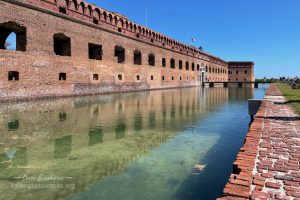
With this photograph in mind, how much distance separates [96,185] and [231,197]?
5.38 feet

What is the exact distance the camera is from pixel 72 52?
59.3 feet

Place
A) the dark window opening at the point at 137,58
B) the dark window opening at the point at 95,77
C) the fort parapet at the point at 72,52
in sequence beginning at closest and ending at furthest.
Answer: the fort parapet at the point at 72,52 → the dark window opening at the point at 95,77 → the dark window opening at the point at 137,58

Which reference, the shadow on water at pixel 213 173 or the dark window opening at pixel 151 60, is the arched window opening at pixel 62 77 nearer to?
the shadow on water at pixel 213 173

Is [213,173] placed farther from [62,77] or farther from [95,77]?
[95,77]

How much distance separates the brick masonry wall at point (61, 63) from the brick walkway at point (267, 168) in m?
11.8

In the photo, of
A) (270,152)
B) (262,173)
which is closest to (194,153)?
(270,152)

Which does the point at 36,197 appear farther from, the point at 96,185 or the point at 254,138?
the point at 254,138

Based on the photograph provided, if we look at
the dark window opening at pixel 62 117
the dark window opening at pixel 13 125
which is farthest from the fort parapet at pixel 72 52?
the dark window opening at pixel 13 125

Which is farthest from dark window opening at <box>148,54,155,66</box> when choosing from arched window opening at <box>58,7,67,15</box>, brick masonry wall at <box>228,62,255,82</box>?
brick masonry wall at <box>228,62,255,82</box>

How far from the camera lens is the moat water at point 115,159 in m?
3.28

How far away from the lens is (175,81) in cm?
3547

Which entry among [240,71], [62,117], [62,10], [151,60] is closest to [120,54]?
[151,60]

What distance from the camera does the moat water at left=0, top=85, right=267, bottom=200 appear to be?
3281 mm

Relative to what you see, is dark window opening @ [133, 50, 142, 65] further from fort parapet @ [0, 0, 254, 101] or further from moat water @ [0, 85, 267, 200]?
moat water @ [0, 85, 267, 200]
